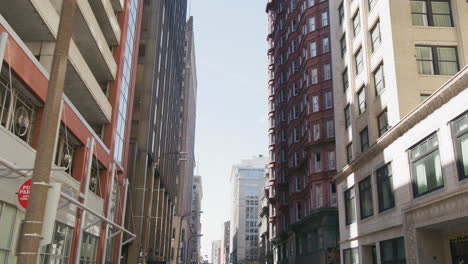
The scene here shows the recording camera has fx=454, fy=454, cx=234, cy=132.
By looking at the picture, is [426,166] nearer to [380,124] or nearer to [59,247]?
[380,124]

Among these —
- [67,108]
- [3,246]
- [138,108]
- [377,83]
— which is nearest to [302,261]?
[138,108]

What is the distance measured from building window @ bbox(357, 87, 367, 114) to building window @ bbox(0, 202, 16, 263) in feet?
80.6

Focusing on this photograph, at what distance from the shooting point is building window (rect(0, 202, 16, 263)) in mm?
15523

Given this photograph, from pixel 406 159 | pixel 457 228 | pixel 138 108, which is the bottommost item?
pixel 457 228

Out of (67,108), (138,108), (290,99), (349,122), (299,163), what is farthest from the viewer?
(290,99)

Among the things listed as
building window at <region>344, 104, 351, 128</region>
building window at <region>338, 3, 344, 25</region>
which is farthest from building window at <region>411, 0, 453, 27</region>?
building window at <region>338, 3, 344, 25</region>

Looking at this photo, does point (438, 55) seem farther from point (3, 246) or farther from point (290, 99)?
point (290, 99)

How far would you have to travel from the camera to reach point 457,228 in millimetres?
22219

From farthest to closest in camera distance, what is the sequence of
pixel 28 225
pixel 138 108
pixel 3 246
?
pixel 138 108, pixel 3 246, pixel 28 225

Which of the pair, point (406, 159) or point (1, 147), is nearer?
point (1, 147)

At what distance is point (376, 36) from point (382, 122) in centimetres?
607

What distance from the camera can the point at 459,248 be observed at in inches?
870

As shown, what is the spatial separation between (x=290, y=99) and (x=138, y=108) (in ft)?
94.9

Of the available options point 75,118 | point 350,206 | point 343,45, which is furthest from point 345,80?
point 75,118
